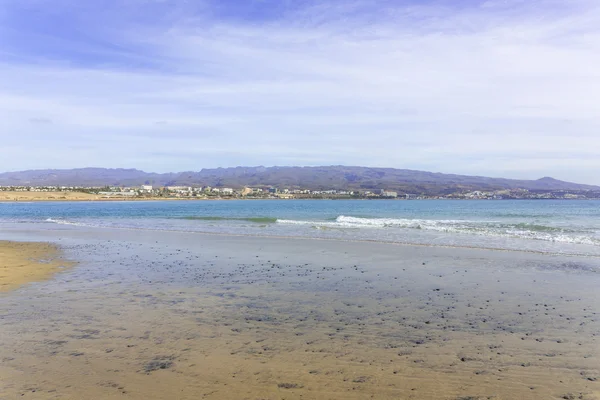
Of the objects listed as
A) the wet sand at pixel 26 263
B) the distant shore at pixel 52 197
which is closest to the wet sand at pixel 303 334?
the wet sand at pixel 26 263

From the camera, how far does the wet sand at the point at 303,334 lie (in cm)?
575

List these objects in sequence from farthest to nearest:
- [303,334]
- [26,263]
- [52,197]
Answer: [52,197] → [26,263] → [303,334]

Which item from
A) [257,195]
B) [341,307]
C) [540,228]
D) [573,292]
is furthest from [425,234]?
[257,195]

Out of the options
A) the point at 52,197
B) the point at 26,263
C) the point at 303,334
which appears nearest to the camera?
the point at 303,334

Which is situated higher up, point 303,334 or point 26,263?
point 303,334

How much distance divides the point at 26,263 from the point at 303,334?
12568 millimetres

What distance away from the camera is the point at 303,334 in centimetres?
772

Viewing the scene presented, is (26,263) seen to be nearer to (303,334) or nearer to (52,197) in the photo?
(303,334)

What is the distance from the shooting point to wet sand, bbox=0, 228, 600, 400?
18.9 feet

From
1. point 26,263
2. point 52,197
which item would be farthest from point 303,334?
point 52,197

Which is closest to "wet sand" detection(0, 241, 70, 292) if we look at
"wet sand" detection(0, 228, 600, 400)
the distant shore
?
"wet sand" detection(0, 228, 600, 400)

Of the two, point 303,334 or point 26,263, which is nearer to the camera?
point 303,334

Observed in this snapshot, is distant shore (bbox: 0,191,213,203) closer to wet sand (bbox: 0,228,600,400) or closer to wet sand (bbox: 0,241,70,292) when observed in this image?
wet sand (bbox: 0,241,70,292)

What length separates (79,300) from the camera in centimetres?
1009
